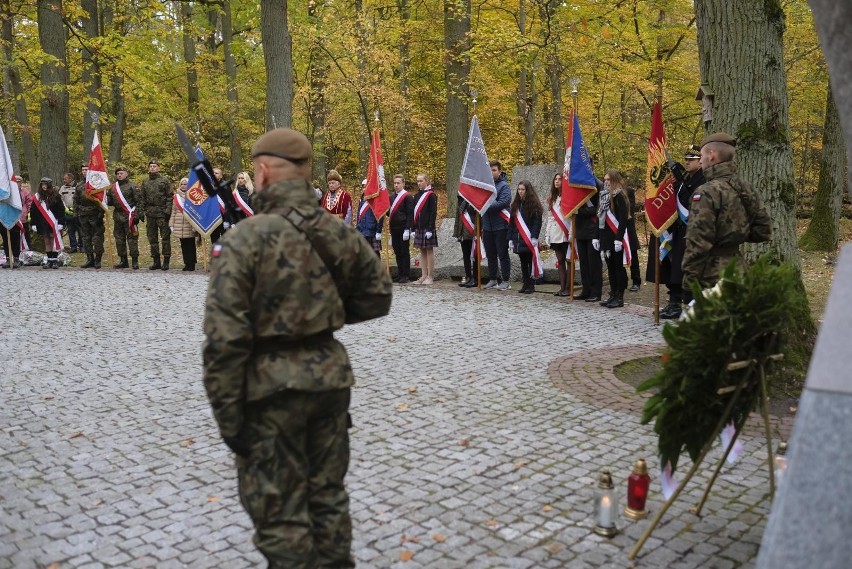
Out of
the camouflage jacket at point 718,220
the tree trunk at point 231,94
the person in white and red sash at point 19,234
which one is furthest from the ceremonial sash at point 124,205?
the camouflage jacket at point 718,220

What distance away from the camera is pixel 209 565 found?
3951 millimetres

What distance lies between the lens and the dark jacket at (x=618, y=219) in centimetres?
1168

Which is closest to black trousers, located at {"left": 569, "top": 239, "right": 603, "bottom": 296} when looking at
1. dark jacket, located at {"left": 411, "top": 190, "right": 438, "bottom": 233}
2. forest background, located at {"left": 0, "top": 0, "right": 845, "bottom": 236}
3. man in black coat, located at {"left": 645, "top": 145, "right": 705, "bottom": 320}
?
man in black coat, located at {"left": 645, "top": 145, "right": 705, "bottom": 320}

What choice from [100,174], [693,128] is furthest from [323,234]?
[693,128]

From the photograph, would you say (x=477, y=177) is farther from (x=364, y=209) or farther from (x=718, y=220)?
(x=718, y=220)

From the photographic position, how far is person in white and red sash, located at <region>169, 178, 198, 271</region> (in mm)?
17031

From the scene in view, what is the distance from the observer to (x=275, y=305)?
3.19 metres

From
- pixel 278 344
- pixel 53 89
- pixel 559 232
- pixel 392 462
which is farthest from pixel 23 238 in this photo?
pixel 278 344

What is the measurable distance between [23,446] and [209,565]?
2666 millimetres

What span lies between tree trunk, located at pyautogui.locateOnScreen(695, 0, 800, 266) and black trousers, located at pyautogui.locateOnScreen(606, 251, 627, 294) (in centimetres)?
434

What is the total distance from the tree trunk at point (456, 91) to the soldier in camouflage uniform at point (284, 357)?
1686cm

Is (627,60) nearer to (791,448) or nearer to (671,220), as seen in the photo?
(671,220)

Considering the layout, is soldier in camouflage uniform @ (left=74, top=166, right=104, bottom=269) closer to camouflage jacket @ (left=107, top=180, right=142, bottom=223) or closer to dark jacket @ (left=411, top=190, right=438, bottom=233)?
camouflage jacket @ (left=107, top=180, right=142, bottom=223)

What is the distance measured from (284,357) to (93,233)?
16.6 m
